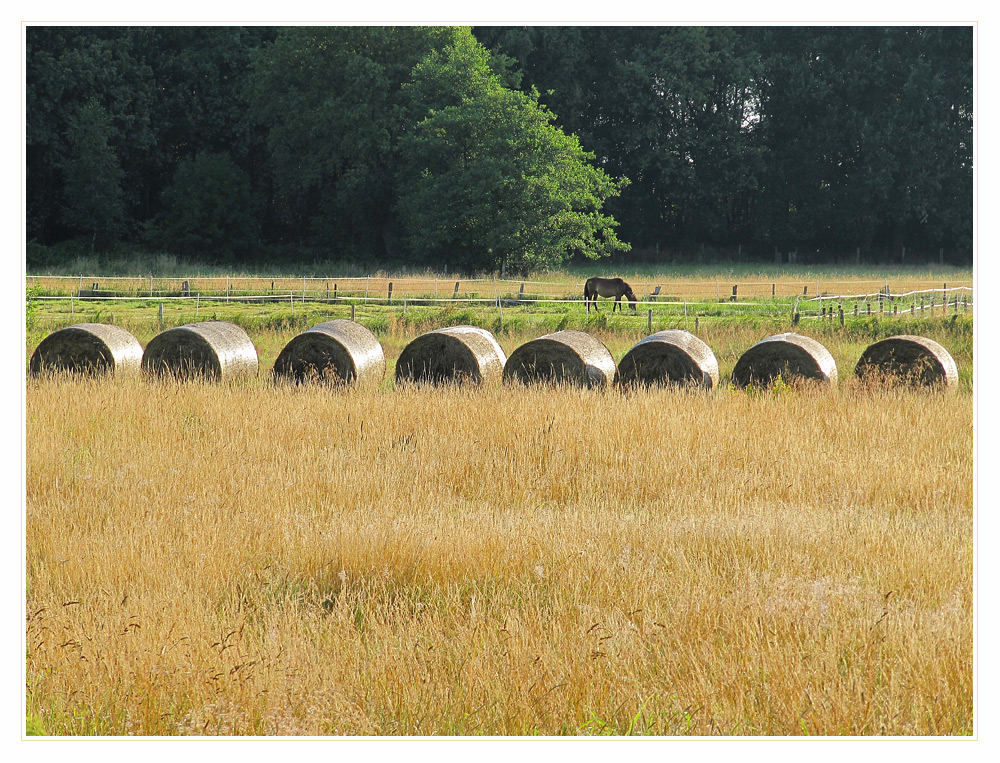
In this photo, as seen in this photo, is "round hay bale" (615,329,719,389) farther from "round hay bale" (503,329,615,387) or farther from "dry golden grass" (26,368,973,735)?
"dry golden grass" (26,368,973,735)

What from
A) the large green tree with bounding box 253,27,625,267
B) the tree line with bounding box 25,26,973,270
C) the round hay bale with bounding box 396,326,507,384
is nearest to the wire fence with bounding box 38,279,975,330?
the round hay bale with bounding box 396,326,507,384

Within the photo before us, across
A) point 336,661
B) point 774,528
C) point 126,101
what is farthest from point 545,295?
point 126,101

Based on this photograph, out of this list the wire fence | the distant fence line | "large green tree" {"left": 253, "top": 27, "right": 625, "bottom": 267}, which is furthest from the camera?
"large green tree" {"left": 253, "top": 27, "right": 625, "bottom": 267}

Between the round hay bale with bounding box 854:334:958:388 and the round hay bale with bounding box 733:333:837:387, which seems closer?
the round hay bale with bounding box 854:334:958:388

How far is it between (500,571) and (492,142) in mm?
38050

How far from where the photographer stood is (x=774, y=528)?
19.8ft

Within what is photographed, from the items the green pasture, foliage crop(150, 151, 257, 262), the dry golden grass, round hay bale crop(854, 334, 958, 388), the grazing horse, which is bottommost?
the dry golden grass

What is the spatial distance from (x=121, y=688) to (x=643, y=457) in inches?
204

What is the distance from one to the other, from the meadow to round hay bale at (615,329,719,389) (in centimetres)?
242

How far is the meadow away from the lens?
12.9 feet

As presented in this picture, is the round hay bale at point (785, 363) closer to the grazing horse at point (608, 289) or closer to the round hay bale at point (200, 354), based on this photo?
the round hay bale at point (200, 354)

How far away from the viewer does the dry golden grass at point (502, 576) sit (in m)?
3.94

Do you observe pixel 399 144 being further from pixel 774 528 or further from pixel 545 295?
pixel 774 528

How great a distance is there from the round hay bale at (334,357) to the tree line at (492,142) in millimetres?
29098
